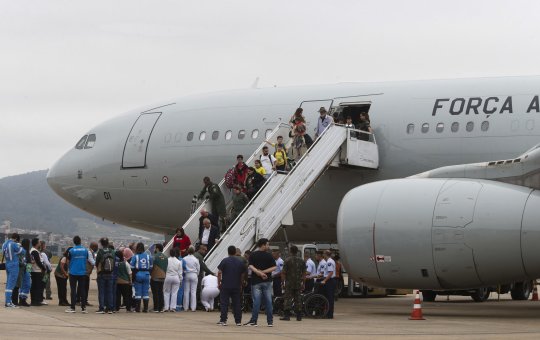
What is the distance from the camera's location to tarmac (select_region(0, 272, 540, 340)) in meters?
15.0

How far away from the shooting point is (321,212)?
24734 millimetres

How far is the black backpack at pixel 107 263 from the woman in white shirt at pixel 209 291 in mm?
2085

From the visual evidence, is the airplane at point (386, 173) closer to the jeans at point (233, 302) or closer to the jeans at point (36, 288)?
the jeans at point (233, 302)

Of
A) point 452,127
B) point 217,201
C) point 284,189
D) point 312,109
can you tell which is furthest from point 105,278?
point 452,127

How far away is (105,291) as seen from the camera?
763 inches

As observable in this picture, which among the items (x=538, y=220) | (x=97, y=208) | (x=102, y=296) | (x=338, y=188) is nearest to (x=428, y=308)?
(x=338, y=188)

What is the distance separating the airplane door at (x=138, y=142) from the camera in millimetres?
27438

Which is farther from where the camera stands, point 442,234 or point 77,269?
point 77,269

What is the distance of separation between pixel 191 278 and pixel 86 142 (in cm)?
955

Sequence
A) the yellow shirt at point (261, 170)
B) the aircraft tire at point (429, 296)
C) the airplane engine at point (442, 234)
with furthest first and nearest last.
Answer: the aircraft tire at point (429, 296)
the yellow shirt at point (261, 170)
the airplane engine at point (442, 234)

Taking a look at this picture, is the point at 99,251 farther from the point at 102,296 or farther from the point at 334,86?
the point at 334,86

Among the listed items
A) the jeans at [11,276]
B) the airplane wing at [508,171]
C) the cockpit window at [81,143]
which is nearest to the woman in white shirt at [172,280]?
the jeans at [11,276]

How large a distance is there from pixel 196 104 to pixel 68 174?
4.17 meters

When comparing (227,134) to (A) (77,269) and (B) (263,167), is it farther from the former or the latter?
(A) (77,269)
